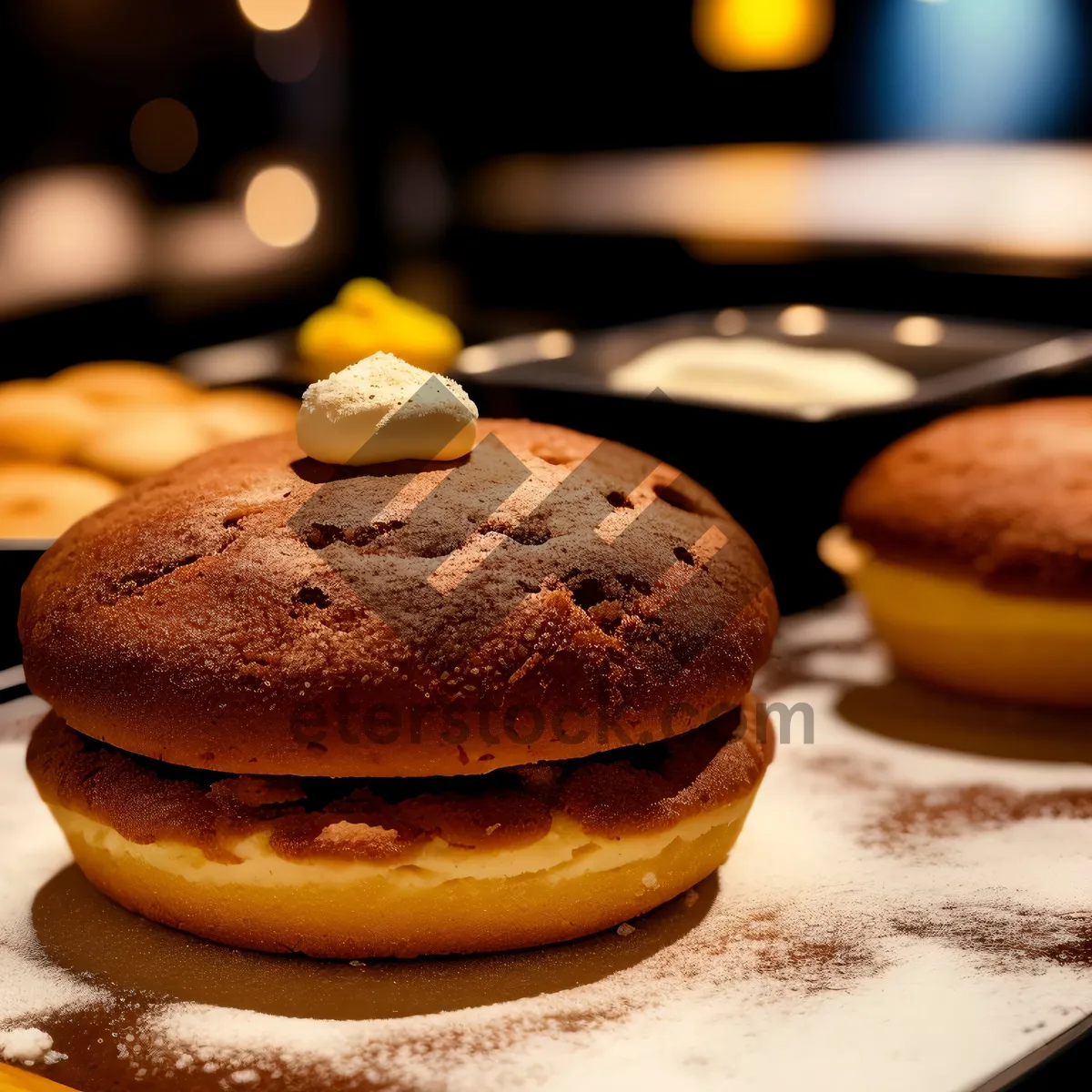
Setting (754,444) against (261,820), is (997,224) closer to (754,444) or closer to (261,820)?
(754,444)

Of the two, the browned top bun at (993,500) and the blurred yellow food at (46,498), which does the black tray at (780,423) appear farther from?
the blurred yellow food at (46,498)

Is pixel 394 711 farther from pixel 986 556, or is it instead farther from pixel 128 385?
pixel 128 385

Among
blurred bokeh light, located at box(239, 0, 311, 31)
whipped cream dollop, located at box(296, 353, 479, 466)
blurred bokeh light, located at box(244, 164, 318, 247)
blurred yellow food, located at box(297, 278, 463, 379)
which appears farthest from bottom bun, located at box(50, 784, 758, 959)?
blurred bokeh light, located at box(239, 0, 311, 31)

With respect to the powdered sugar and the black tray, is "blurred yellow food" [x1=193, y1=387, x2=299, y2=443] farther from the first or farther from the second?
the powdered sugar

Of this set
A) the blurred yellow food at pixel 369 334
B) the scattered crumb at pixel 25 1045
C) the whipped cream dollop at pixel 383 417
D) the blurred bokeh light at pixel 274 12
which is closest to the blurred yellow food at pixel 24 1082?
the scattered crumb at pixel 25 1045

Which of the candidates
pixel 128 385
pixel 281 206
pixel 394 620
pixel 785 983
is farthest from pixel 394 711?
pixel 281 206
